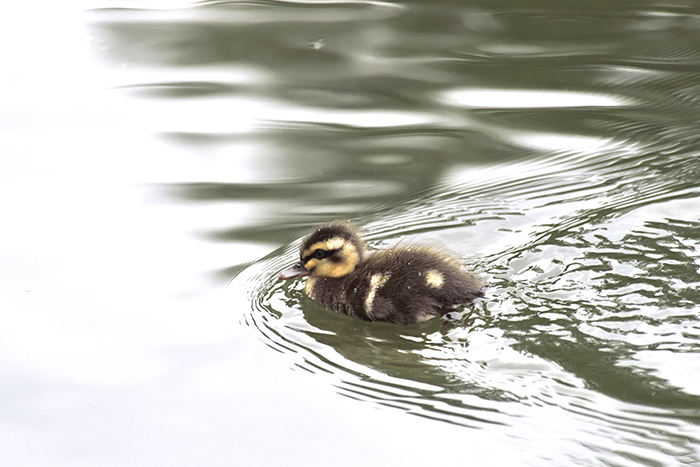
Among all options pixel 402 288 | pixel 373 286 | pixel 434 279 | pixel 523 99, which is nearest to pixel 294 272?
pixel 373 286

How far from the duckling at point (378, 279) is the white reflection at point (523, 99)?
2.14 meters

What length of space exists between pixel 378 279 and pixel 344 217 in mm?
824

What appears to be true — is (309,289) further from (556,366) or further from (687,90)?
(687,90)

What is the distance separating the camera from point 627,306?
3918 millimetres

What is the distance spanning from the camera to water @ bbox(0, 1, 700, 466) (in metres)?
3.44

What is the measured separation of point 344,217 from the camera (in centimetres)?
520

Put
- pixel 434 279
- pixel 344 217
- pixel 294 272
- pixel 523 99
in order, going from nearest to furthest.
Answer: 1. pixel 434 279
2. pixel 294 272
3. pixel 344 217
4. pixel 523 99

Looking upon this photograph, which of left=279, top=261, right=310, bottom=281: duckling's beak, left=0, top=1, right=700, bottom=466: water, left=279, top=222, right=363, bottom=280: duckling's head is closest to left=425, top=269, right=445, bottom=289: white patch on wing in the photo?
left=0, top=1, right=700, bottom=466: water

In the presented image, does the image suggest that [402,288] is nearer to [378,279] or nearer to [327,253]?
[378,279]

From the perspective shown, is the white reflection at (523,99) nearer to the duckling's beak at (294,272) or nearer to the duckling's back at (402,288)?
the duckling's back at (402,288)

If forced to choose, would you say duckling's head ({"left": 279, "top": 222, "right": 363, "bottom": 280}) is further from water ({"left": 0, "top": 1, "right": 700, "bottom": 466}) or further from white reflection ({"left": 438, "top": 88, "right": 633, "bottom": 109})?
white reflection ({"left": 438, "top": 88, "right": 633, "bottom": 109})

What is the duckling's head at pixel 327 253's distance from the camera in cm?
453

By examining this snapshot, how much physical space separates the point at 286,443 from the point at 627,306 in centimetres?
146

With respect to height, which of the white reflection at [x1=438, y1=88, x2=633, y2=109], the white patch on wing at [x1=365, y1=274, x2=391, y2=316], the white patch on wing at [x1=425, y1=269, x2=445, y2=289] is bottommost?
the white patch on wing at [x1=365, y1=274, x2=391, y2=316]
